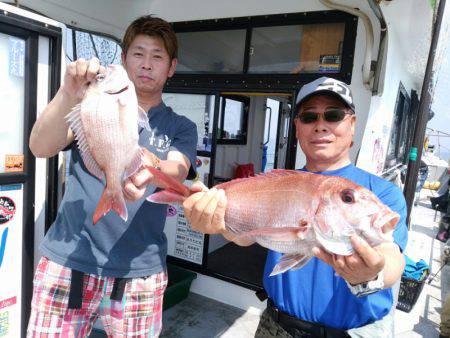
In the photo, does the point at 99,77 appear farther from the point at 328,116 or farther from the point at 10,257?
the point at 10,257

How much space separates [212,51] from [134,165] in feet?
11.6

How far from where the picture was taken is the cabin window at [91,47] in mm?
3742

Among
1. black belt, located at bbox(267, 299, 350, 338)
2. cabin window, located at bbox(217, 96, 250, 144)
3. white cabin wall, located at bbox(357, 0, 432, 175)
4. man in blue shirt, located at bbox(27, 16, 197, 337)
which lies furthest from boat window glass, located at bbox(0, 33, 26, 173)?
cabin window, located at bbox(217, 96, 250, 144)

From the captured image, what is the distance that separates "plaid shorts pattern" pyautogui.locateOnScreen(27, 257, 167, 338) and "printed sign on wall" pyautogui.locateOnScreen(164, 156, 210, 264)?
108 inches

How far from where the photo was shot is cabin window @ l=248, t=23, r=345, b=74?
3.81 meters

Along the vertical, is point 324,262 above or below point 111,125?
below

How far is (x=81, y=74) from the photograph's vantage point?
143cm

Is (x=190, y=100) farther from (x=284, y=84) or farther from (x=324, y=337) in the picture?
(x=324, y=337)

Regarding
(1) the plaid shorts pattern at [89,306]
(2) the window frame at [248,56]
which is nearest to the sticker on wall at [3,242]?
(1) the plaid shorts pattern at [89,306]

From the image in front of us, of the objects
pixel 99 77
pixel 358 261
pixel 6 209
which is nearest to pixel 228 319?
pixel 6 209

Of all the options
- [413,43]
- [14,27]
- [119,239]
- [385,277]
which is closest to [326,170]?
[385,277]

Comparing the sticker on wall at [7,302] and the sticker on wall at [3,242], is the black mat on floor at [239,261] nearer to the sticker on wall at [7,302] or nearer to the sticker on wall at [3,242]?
the sticker on wall at [7,302]

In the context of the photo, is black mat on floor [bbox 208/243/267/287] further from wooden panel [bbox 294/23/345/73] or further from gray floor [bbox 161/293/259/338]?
wooden panel [bbox 294/23/345/73]

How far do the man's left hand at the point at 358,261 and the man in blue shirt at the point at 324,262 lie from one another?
8.1 inches
